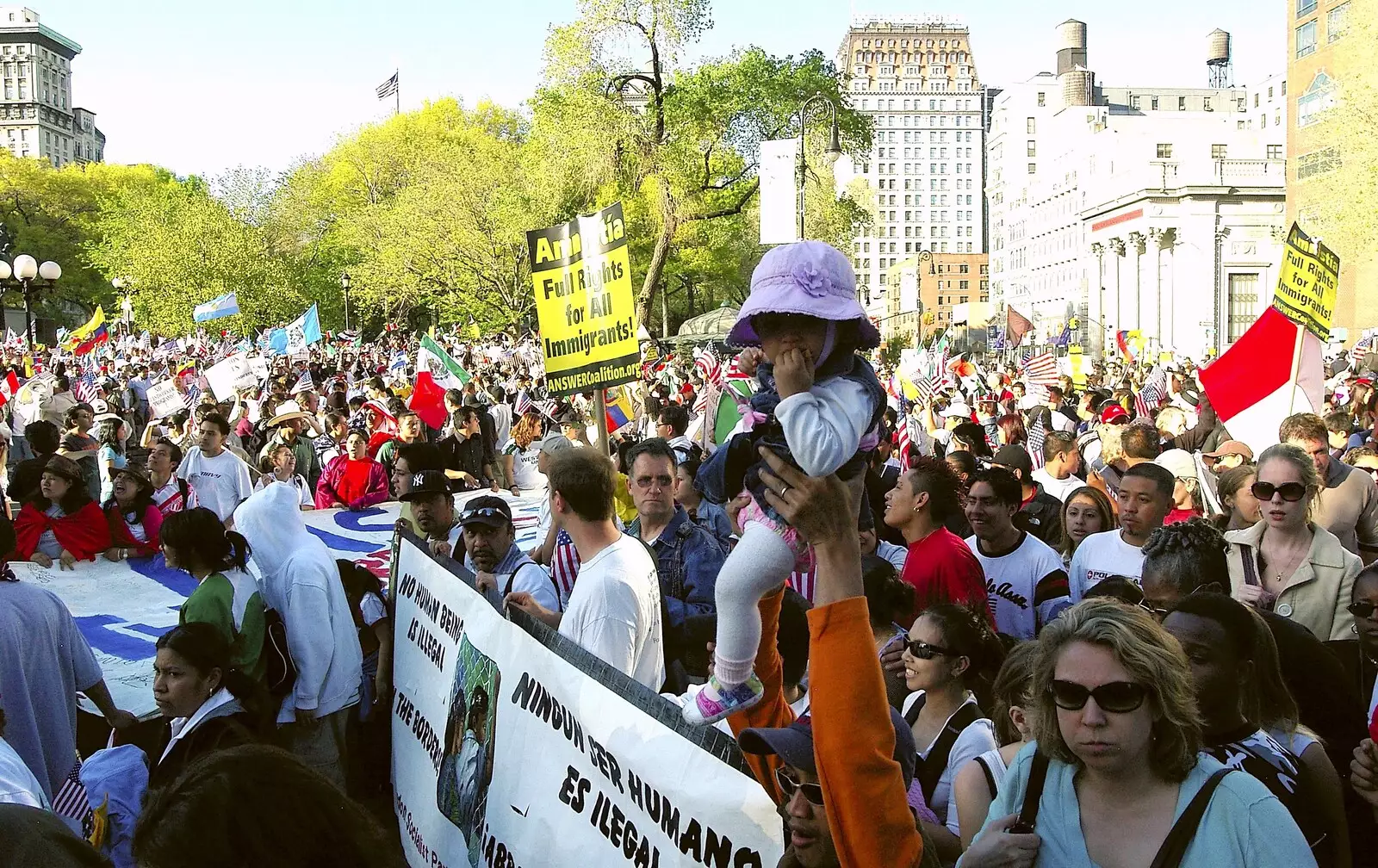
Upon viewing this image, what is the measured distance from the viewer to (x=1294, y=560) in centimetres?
494

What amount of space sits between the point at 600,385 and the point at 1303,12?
6397cm

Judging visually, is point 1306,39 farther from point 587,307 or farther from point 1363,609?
point 1363,609

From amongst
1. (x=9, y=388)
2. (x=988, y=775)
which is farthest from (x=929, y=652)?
(x=9, y=388)

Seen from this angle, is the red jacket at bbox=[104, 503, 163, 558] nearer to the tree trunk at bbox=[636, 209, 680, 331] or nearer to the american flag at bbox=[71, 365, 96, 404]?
the american flag at bbox=[71, 365, 96, 404]

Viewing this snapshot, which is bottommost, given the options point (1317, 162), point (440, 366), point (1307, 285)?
point (440, 366)

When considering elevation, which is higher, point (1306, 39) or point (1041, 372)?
point (1306, 39)

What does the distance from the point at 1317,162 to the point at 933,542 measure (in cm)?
5832

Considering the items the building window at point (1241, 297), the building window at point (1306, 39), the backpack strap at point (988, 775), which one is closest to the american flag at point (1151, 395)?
the backpack strap at point (988, 775)

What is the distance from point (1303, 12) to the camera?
5925 cm

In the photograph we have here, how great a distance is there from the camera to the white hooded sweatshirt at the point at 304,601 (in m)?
4.93

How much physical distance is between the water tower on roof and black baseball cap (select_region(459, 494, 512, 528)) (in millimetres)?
145946

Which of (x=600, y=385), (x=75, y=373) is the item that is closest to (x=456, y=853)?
(x=600, y=385)

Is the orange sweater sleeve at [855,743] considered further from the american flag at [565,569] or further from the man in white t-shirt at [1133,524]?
the man in white t-shirt at [1133,524]

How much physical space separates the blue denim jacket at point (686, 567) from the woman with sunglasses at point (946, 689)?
1346mm
